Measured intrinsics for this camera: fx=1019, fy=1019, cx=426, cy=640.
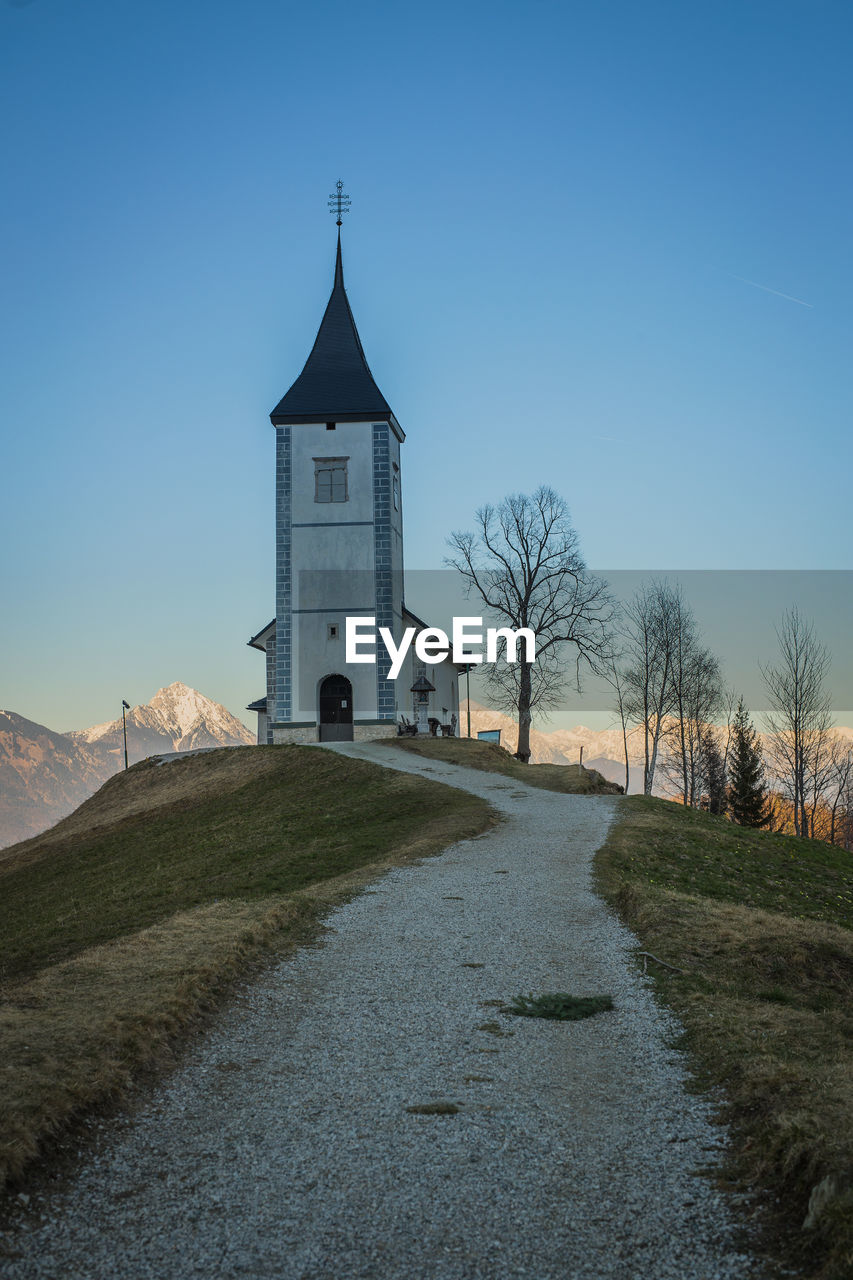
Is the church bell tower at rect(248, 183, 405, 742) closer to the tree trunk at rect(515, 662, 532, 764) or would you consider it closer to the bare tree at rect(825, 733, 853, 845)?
the tree trunk at rect(515, 662, 532, 764)

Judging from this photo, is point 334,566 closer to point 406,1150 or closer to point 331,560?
point 331,560

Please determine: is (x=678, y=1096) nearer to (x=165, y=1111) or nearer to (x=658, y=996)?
(x=658, y=996)

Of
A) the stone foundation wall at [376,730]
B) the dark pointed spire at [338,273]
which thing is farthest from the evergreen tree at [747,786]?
the dark pointed spire at [338,273]

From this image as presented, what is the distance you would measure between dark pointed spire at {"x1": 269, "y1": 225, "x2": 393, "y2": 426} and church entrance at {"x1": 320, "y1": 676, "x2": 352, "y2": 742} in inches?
422

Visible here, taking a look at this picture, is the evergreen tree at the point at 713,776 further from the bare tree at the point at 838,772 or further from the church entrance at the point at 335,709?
the church entrance at the point at 335,709

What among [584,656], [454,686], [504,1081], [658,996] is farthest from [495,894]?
[454,686]

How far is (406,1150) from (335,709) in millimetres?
34568

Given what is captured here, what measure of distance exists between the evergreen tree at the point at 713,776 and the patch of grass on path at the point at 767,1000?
40891mm

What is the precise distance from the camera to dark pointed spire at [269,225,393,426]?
1623 inches

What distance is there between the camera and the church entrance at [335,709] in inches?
1560

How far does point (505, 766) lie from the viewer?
107ft

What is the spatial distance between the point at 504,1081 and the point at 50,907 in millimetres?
17484

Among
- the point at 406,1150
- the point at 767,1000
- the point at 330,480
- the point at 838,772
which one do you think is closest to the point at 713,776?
the point at 838,772

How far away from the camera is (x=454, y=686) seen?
53656 mm
